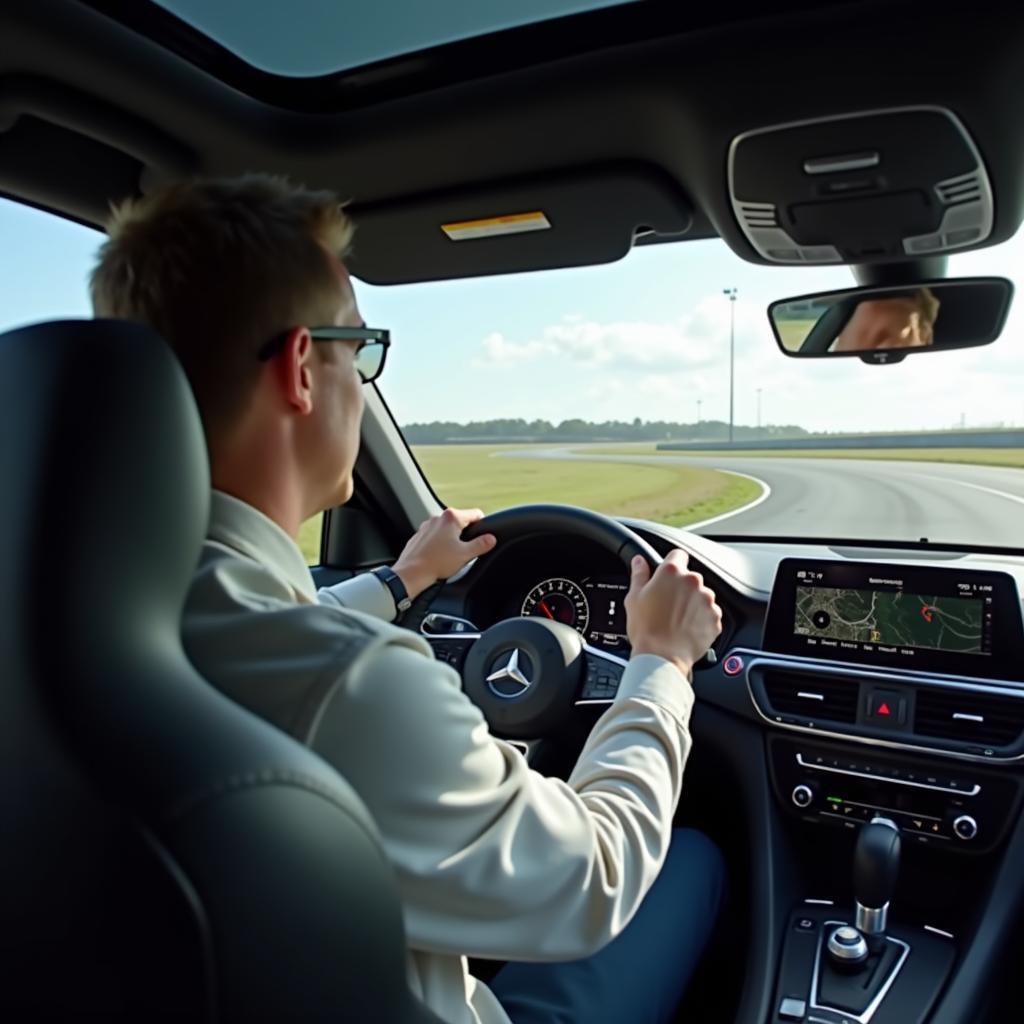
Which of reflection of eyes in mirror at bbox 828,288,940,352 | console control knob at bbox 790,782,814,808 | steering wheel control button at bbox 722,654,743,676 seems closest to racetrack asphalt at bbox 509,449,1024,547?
reflection of eyes in mirror at bbox 828,288,940,352

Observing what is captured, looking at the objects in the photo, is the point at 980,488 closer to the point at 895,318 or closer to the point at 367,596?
the point at 895,318

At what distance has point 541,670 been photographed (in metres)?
2.85

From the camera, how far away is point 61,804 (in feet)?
2.72

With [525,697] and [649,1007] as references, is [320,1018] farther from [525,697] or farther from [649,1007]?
[525,697]

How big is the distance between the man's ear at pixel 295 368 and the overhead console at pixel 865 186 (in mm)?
1715

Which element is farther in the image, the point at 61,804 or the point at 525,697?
the point at 525,697

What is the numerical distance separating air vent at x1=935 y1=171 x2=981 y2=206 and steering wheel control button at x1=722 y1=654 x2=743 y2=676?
146cm

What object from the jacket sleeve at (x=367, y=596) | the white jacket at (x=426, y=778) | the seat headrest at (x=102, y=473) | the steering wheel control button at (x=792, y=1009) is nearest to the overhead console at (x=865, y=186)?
the jacket sleeve at (x=367, y=596)

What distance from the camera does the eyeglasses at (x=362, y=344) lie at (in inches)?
51.0

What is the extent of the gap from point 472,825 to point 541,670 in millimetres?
1735

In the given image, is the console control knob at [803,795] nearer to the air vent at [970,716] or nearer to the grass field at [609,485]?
the air vent at [970,716]

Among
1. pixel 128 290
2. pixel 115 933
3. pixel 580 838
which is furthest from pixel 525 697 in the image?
pixel 115 933

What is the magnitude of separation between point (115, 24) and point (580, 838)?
227 centimetres

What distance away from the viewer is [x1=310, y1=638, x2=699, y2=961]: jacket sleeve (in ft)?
3.45
